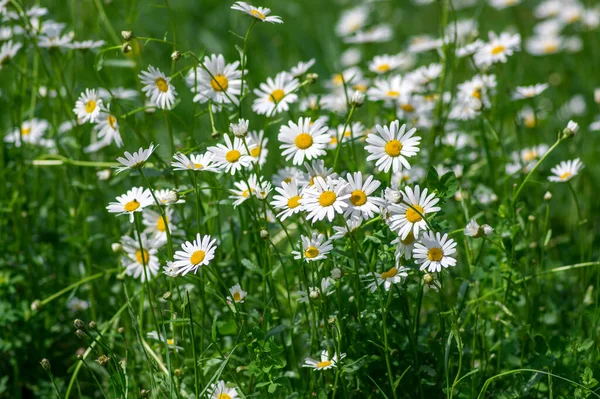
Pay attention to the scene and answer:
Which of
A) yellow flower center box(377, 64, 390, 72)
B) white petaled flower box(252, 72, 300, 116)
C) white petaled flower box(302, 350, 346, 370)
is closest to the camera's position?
white petaled flower box(302, 350, 346, 370)

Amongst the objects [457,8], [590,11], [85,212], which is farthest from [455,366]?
[457,8]

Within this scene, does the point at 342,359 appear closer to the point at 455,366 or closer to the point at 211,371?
the point at 455,366

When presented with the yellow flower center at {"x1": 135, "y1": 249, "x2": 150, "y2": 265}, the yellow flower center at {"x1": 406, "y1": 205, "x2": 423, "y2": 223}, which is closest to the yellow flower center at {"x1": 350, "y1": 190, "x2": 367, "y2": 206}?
the yellow flower center at {"x1": 406, "y1": 205, "x2": 423, "y2": 223}

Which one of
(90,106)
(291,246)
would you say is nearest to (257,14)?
(90,106)

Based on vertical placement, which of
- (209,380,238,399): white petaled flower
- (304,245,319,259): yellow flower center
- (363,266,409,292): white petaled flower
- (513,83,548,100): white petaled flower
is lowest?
(209,380,238,399): white petaled flower

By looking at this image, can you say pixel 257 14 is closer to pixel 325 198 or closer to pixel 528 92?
pixel 325 198

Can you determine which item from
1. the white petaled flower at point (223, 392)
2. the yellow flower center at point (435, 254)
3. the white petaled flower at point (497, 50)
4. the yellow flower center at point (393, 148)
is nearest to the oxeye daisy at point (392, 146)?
the yellow flower center at point (393, 148)

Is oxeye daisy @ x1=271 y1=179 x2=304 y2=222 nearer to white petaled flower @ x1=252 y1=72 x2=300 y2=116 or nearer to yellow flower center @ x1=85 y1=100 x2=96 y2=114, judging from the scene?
white petaled flower @ x1=252 y1=72 x2=300 y2=116

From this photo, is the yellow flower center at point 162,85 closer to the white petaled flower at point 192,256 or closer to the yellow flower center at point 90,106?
the yellow flower center at point 90,106
